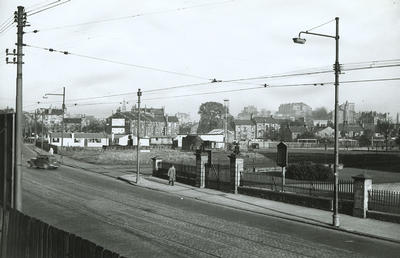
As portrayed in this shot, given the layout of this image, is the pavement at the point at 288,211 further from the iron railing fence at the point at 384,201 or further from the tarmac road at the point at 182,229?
the iron railing fence at the point at 384,201

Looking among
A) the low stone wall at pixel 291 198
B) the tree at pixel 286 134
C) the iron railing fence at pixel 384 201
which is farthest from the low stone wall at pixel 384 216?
the tree at pixel 286 134

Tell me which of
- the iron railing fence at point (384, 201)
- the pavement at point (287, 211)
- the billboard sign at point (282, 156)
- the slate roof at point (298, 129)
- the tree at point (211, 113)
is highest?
the tree at point (211, 113)

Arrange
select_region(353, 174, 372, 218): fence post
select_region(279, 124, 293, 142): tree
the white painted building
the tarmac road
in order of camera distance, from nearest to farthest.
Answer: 1. the tarmac road
2. select_region(353, 174, 372, 218): fence post
3. the white painted building
4. select_region(279, 124, 293, 142): tree

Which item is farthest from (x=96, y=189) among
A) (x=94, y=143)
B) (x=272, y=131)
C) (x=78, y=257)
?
(x=272, y=131)

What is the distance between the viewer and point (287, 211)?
2252 centimetres

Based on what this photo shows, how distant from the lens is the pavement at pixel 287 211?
18.2 metres

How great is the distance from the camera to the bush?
38031 millimetres

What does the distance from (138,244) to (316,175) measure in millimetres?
26369

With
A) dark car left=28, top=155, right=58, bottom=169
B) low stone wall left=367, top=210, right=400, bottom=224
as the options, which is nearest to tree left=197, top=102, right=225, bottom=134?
dark car left=28, top=155, right=58, bottom=169

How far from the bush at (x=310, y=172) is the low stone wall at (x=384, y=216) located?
56.4ft

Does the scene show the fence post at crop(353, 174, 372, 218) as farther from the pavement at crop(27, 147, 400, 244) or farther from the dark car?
the dark car

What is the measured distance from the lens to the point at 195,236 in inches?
632

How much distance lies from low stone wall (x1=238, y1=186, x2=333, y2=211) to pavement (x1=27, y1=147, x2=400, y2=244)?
1.27 ft

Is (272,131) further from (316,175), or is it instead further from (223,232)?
(223,232)
